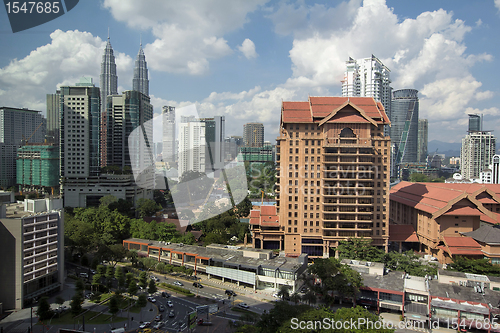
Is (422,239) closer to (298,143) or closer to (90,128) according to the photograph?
(298,143)

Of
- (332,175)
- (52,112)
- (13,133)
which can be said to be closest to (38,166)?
(13,133)

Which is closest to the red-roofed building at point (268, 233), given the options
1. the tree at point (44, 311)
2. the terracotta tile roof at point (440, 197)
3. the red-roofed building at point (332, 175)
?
the red-roofed building at point (332, 175)

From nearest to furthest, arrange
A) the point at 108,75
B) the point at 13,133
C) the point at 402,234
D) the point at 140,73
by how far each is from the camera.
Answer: the point at 402,234 → the point at 13,133 → the point at 108,75 → the point at 140,73

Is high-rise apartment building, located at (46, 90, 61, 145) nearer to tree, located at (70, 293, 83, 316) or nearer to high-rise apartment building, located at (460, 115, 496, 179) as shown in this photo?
tree, located at (70, 293, 83, 316)

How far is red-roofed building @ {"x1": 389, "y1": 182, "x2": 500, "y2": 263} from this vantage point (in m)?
33.7

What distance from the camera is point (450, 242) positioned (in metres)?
33.3

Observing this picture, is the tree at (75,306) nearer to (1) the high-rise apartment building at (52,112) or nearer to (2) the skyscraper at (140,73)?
(1) the high-rise apartment building at (52,112)

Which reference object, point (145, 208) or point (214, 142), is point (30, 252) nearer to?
point (145, 208)

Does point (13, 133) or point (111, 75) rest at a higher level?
point (111, 75)

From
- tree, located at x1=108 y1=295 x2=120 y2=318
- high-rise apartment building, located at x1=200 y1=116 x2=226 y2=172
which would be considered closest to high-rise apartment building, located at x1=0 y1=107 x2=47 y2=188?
high-rise apartment building, located at x1=200 y1=116 x2=226 y2=172

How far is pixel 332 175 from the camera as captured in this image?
34.6 meters

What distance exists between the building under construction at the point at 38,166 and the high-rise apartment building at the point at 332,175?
164ft

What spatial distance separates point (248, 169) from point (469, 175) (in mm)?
67903

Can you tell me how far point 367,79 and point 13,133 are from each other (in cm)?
8984
